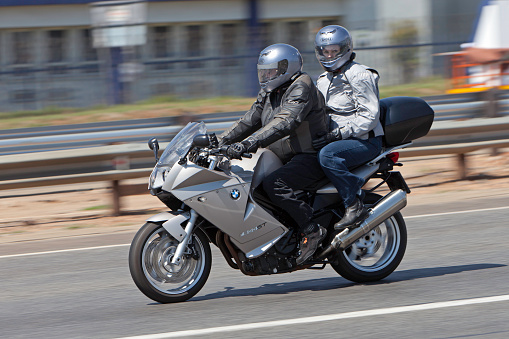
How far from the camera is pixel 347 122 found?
5973 mm

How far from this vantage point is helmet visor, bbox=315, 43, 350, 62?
590 centimetres

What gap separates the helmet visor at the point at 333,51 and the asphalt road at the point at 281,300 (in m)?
1.73

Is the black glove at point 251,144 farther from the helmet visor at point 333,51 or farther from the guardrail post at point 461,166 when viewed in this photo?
the guardrail post at point 461,166

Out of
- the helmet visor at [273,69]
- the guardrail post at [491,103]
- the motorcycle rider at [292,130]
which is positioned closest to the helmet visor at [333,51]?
the motorcycle rider at [292,130]

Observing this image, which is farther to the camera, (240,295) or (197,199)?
(240,295)

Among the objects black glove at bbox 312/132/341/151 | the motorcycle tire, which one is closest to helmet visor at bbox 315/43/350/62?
black glove at bbox 312/132/341/151

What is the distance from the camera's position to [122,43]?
19.6m

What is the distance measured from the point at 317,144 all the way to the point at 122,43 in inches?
569

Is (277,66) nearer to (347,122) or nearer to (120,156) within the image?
(347,122)

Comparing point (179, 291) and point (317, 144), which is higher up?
point (317, 144)

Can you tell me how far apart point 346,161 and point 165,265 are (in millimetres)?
1512

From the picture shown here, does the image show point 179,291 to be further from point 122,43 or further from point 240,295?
point 122,43

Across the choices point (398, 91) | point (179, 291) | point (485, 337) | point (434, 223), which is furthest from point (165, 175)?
point (398, 91)

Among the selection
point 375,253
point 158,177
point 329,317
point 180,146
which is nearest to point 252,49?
point 375,253
